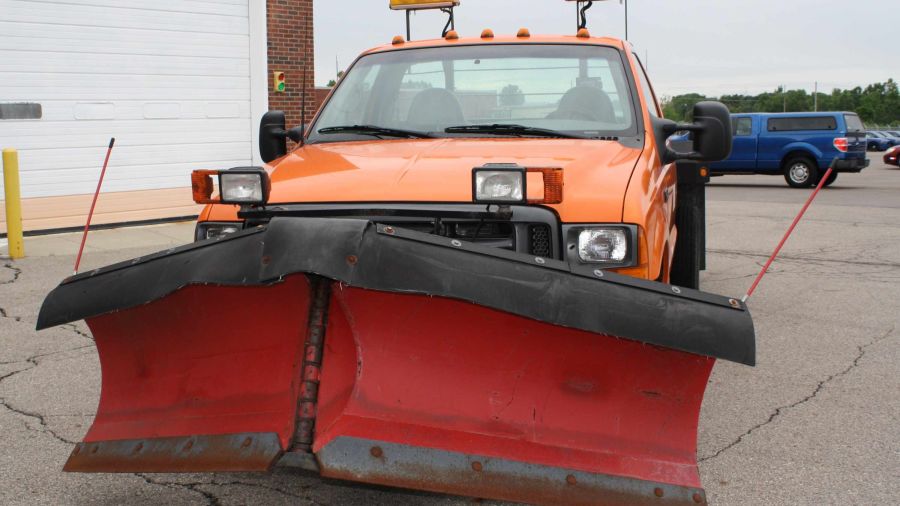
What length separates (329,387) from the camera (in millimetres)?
3328

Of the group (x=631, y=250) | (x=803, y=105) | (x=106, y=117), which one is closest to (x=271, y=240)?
(x=631, y=250)

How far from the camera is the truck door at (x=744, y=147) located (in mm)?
24812

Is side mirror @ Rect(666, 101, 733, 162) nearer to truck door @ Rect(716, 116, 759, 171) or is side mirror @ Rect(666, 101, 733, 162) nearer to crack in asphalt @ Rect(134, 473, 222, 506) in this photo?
crack in asphalt @ Rect(134, 473, 222, 506)

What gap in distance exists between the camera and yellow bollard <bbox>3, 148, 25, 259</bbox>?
420 inches

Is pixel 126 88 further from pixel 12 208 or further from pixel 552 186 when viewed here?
pixel 552 186

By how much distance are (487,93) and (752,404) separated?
2.17 metres

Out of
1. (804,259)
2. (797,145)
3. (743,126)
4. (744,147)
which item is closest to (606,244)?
(804,259)

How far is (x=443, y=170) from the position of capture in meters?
4.11

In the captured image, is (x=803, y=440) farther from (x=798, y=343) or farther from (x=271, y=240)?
(x=271, y=240)

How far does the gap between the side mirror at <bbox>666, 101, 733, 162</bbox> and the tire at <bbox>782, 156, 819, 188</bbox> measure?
20.3 m

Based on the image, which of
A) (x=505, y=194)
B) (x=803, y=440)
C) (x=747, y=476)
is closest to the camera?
(x=505, y=194)

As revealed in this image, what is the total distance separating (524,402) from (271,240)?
0.98m

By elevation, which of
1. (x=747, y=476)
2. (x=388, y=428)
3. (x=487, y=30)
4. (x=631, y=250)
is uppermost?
(x=487, y=30)

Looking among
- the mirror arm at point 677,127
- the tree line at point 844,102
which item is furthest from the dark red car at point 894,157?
the tree line at point 844,102
